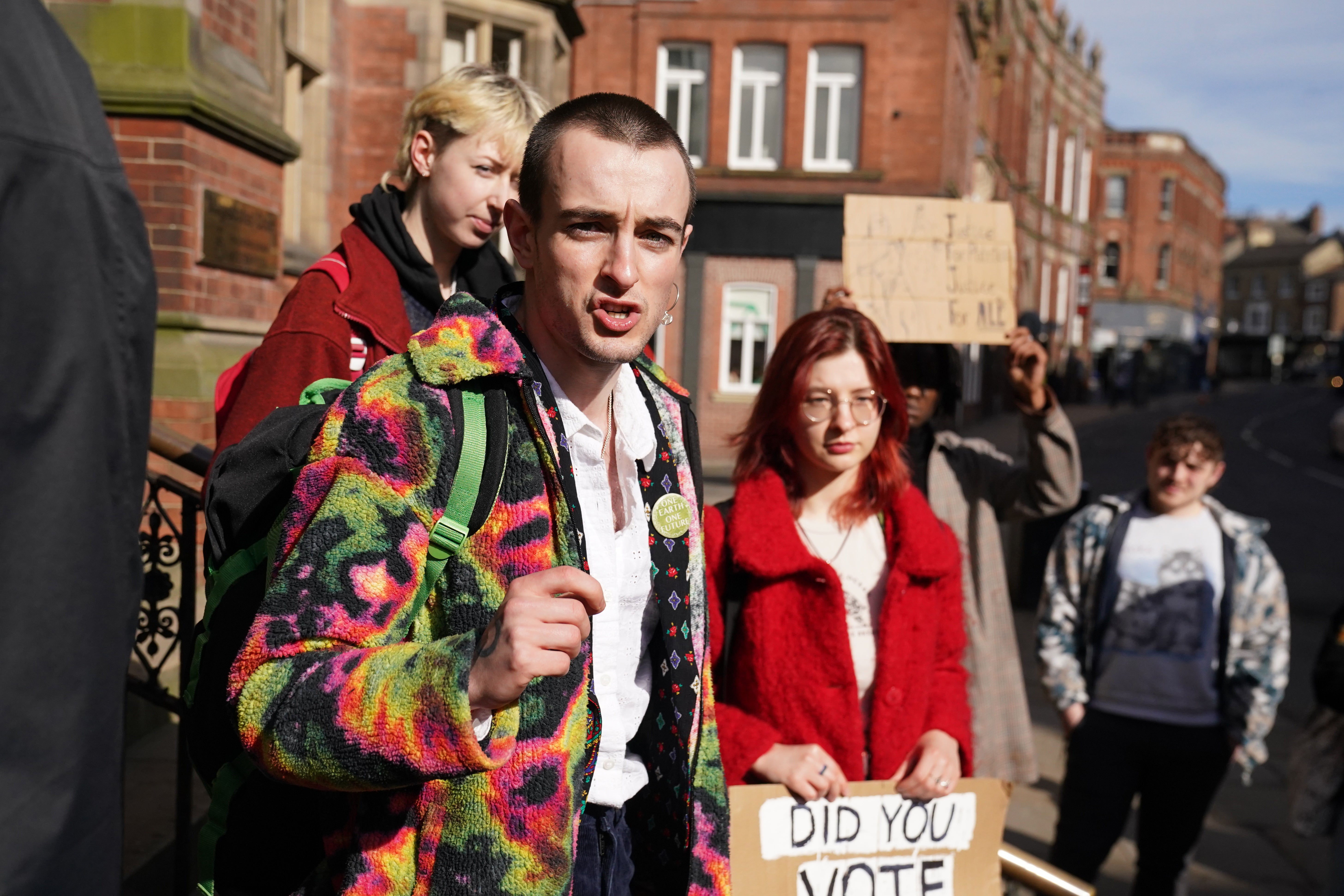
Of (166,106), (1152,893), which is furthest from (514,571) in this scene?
(166,106)

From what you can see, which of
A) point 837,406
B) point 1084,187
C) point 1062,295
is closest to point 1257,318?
point 1084,187

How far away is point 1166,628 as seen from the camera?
351 cm

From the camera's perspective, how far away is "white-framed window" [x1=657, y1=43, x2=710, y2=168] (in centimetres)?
2053

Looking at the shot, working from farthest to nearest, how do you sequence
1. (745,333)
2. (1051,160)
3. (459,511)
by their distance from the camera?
(1051,160) → (745,333) → (459,511)

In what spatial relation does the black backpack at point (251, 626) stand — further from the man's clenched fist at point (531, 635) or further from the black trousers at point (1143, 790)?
the black trousers at point (1143, 790)

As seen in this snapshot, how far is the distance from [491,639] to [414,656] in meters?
0.09

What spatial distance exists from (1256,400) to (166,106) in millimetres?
52386

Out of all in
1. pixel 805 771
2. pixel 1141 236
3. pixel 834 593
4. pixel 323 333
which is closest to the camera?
pixel 323 333

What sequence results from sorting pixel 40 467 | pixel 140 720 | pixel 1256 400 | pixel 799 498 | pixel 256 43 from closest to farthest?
pixel 40 467 < pixel 799 498 < pixel 140 720 < pixel 256 43 < pixel 1256 400

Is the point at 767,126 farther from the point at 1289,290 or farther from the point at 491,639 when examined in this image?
the point at 1289,290

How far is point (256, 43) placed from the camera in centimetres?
629

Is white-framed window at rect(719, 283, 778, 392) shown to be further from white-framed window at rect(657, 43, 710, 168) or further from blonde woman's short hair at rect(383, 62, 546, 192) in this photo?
blonde woman's short hair at rect(383, 62, 546, 192)

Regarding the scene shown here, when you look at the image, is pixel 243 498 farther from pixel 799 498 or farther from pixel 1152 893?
pixel 1152 893

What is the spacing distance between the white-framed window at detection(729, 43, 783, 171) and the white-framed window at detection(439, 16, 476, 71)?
26.1 feet
